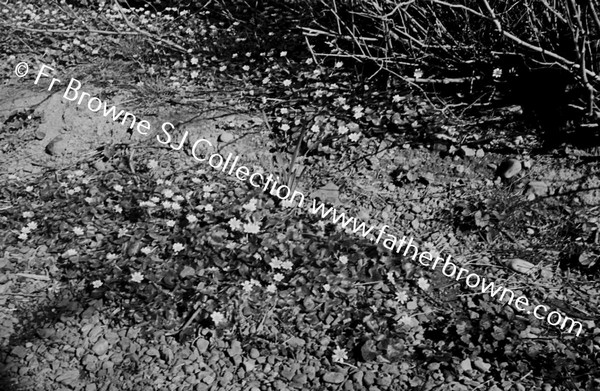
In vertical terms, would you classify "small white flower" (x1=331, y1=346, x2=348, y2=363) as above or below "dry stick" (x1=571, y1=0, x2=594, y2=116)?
below

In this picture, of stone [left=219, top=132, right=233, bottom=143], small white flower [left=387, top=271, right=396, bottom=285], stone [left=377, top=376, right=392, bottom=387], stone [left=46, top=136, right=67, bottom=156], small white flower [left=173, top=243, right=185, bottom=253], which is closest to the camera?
stone [left=377, top=376, right=392, bottom=387]

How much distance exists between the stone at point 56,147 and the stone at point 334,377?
2.36 metres

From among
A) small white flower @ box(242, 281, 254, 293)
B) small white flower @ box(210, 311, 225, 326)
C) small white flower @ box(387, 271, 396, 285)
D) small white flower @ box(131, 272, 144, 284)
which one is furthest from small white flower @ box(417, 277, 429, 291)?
small white flower @ box(131, 272, 144, 284)

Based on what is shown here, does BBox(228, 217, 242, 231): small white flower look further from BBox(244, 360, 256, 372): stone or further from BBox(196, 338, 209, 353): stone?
BBox(244, 360, 256, 372): stone

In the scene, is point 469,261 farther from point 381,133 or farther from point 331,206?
point 381,133

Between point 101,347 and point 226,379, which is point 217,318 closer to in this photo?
A: point 226,379

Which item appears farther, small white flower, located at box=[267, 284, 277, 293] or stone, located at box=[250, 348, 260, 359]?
small white flower, located at box=[267, 284, 277, 293]

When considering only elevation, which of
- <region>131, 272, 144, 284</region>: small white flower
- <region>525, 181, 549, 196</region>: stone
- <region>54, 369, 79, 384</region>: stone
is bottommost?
<region>54, 369, 79, 384</region>: stone

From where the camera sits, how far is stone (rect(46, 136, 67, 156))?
156 inches

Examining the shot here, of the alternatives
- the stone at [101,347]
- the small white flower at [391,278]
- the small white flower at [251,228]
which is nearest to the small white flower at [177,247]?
the small white flower at [251,228]

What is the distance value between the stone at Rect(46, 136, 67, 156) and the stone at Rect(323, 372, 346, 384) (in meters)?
2.36

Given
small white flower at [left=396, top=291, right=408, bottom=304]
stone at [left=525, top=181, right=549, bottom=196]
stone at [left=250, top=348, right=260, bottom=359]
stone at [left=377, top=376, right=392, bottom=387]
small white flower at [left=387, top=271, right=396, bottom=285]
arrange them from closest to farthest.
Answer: stone at [left=377, top=376, right=392, bottom=387], stone at [left=250, top=348, right=260, bottom=359], small white flower at [left=396, top=291, right=408, bottom=304], small white flower at [left=387, top=271, right=396, bottom=285], stone at [left=525, top=181, right=549, bottom=196]

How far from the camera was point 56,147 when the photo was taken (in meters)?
3.98

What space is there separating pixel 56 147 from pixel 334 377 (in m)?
2.44
